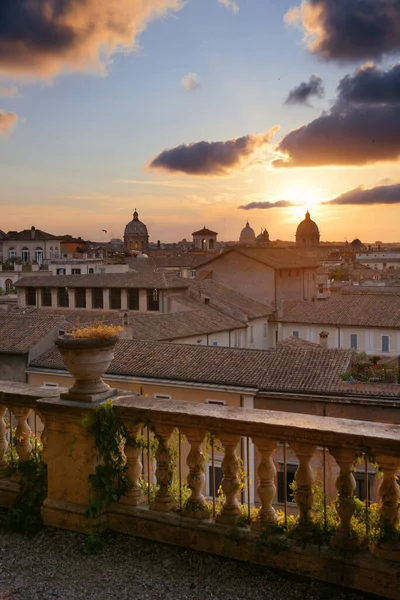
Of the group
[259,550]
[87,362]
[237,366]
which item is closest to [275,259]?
[237,366]

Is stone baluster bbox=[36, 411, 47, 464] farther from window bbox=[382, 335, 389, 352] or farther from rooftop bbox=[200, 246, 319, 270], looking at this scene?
rooftop bbox=[200, 246, 319, 270]

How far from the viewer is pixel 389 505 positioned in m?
3.92

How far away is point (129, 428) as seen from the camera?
485 cm

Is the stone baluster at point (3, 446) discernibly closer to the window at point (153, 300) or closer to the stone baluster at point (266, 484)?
the stone baluster at point (266, 484)

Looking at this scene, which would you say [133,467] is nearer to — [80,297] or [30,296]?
[80,297]

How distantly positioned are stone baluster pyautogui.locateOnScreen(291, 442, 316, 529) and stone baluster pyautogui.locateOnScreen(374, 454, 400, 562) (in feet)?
1.57

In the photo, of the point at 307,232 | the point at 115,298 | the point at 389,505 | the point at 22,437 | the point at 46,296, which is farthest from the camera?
the point at 307,232

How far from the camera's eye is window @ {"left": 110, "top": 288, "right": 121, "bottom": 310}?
44.0 metres

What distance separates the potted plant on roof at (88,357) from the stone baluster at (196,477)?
85 cm

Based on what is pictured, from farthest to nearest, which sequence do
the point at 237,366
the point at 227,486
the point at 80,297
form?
the point at 80,297 < the point at 237,366 < the point at 227,486

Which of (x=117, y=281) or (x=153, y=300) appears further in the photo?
(x=117, y=281)

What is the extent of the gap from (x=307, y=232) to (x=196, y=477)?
420ft

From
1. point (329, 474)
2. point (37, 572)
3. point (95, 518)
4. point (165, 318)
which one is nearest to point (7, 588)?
point (37, 572)

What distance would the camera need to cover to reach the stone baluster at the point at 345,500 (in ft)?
13.2
